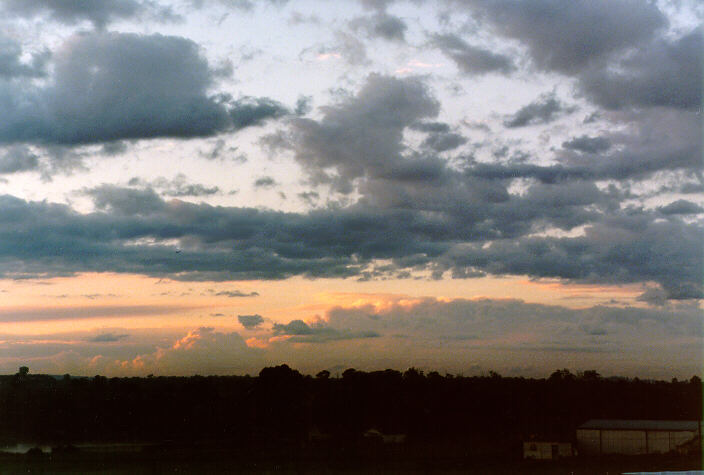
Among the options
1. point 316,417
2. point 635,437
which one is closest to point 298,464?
point 316,417

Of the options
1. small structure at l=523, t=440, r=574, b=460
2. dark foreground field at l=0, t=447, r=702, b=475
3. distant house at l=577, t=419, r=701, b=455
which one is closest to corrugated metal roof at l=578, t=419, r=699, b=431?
distant house at l=577, t=419, r=701, b=455

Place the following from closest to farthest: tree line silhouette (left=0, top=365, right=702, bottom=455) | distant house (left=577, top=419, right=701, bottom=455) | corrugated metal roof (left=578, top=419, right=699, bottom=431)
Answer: distant house (left=577, top=419, right=701, bottom=455) < corrugated metal roof (left=578, top=419, right=699, bottom=431) < tree line silhouette (left=0, top=365, right=702, bottom=455)

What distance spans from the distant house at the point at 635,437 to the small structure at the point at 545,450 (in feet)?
20.3

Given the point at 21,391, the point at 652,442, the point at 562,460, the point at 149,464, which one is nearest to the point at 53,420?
the point at 21,391

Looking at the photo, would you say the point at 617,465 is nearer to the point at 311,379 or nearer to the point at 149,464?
the point at 149,464

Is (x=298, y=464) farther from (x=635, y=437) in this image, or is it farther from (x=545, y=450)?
(x=635, y=437)

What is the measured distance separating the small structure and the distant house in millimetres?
6193

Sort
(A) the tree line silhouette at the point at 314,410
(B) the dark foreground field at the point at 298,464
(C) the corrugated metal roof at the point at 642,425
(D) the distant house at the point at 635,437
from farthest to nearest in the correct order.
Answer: (A) the tree line silhouette at the point at 314,410 → (C) the corrugated metal roof at the point at 642,425 → (D) the distant house at the point at 635,437 → (B) the dark foreground field at the point at 298,464

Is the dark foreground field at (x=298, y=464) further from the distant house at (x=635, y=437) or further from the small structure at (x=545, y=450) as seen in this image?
the distant house at (x=635, y=437)

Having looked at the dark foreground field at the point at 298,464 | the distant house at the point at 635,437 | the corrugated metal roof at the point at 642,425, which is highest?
the corrugated metal roof at the point at 642,425

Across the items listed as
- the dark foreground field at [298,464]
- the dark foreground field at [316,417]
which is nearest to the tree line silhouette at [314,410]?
the dark foreground field at [316,417]

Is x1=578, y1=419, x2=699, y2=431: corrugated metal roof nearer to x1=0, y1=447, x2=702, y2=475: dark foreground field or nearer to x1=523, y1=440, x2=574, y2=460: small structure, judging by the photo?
x1=523, y1=440, x2=574, y2=460: small structure

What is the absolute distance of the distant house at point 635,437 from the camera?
12888 centimetres

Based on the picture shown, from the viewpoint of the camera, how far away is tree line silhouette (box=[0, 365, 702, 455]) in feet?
489
